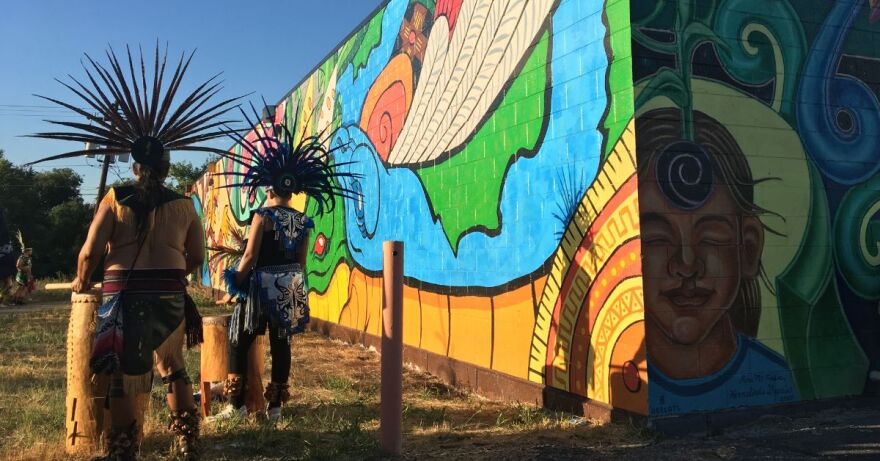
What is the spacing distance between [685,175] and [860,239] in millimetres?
1805

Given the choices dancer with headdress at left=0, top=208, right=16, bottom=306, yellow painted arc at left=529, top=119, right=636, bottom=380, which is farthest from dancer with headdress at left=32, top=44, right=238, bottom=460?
dancer with headdress at left=0, top=208, right=16, bottom=306

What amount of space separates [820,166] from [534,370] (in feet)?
8.89

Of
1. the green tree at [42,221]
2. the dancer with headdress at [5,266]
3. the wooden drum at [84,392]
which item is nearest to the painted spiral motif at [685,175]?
the wooden drum at [84,392]

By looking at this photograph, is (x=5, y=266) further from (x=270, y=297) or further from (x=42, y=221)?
(x=42, y=221)

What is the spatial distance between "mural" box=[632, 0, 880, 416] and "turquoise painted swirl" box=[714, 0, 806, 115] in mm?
11

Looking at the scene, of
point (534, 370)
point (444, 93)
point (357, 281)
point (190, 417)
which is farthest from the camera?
point (357, 281)

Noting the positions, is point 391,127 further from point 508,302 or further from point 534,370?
point 534,370

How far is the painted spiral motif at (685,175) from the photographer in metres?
4.41

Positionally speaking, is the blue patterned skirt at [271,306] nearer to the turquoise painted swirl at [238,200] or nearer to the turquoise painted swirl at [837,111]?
the turquoise painted swirl at [837,111]

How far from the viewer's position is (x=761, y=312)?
183 inches

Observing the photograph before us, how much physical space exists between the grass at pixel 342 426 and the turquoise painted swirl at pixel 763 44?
106 inches

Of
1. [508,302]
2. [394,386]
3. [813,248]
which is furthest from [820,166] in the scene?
[394,386]

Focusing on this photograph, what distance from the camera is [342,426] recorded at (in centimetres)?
461

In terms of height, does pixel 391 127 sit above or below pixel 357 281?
above
